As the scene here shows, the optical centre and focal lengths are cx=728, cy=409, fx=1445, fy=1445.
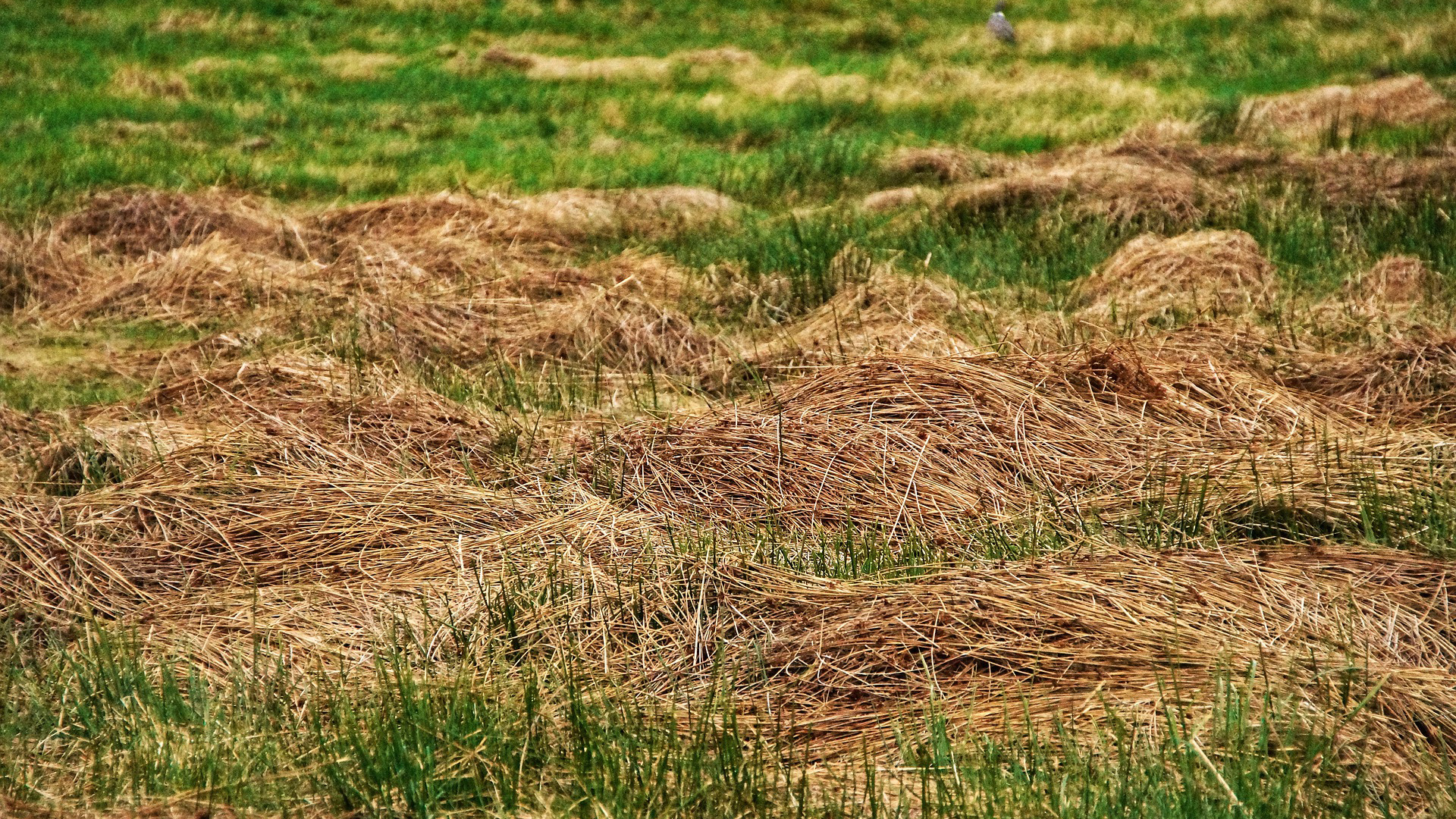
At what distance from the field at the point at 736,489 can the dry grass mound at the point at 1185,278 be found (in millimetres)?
38

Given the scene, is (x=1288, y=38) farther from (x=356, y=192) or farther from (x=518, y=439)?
(x=518, y=439)

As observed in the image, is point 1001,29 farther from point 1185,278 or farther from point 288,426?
point 288,426

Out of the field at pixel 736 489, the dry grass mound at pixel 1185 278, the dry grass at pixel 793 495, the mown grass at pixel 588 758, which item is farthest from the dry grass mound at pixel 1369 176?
the mown grass at pixel 588 758

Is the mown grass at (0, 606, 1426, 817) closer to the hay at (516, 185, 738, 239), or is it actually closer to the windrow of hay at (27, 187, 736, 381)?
the windrow of hay at (27, 187, 736, 381)

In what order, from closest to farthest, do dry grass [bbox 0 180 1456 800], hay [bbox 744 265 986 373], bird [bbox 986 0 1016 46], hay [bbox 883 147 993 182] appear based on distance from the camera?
dry grass [bbox 0 180 1456 800] < hay [bbox 744 265 986 373] < hay [bbox 883 147 993 182] < bird [bbox 986 0 1016 46]

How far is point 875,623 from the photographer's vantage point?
329 centimetres

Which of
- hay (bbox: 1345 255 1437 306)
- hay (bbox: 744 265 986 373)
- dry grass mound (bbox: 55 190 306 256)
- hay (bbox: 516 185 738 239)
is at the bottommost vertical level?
hay (bbox: 516 185 738 239)

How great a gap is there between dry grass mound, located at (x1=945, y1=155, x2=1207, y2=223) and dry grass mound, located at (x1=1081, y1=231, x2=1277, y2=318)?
44.0 inches

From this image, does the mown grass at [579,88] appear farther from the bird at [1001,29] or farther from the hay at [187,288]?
the hay at [187,288]

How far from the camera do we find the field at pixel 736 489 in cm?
278

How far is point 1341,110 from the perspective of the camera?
12.7 meters

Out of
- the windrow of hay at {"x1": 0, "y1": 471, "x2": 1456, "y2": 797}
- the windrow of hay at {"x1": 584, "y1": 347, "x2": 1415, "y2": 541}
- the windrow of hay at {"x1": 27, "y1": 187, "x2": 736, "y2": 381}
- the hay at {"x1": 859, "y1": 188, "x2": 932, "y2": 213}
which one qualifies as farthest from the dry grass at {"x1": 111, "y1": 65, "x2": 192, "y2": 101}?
the windrow of hay at {"x1": 0, "y1": 471, "x2": 1456, "y2": 797}

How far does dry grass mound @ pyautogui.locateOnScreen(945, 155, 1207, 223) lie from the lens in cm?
896

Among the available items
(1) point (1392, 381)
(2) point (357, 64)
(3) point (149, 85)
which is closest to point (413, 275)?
(1) point (1392, 381)
